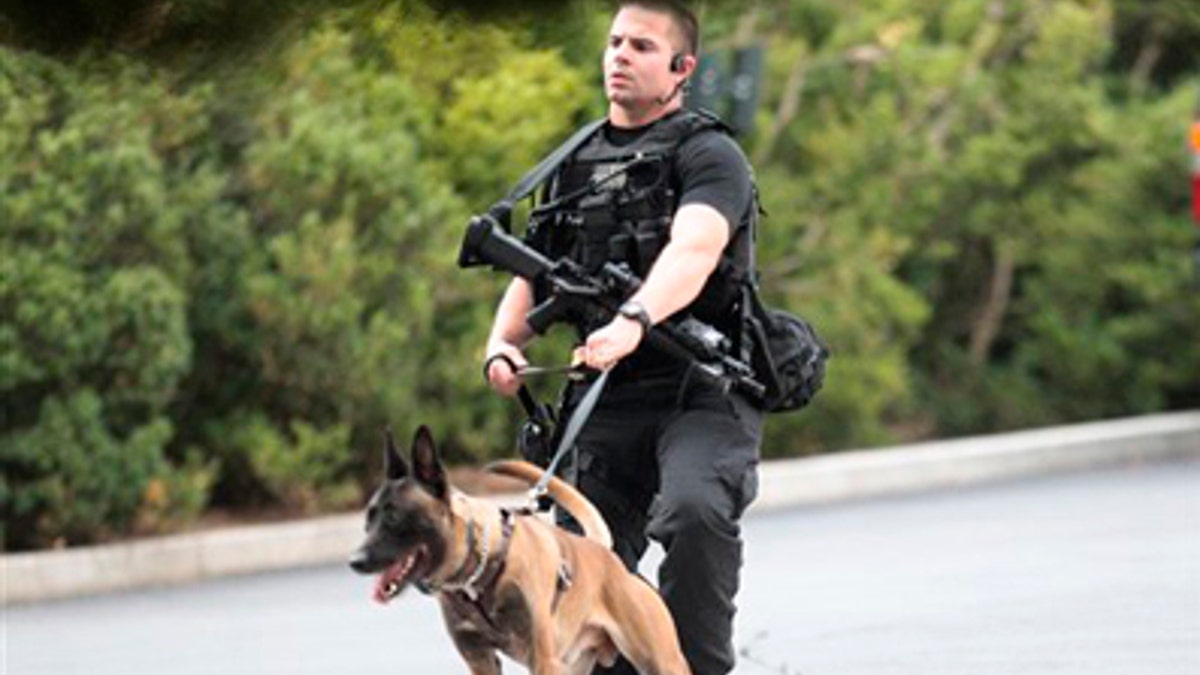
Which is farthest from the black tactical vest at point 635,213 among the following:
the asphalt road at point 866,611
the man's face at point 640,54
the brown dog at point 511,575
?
the asphalt road at point 866,611

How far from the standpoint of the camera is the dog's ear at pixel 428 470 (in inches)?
243

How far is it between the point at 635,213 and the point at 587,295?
0.25 meters

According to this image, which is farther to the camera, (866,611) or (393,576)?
Result: (866,611)

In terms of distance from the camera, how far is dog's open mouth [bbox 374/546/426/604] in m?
6.02

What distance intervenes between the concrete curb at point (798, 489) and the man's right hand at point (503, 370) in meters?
6.30

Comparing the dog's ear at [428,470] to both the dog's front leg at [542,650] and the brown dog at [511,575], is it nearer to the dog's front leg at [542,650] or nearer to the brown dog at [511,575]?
the brown dog at [511,575]

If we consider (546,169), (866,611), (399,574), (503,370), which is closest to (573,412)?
(503,370)

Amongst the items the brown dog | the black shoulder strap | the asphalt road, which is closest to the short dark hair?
the black shoulder strap

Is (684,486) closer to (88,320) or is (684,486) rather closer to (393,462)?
(393,462)

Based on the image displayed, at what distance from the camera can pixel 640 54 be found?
6918 mm

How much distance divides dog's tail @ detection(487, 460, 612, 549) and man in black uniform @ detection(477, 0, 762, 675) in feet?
0.59

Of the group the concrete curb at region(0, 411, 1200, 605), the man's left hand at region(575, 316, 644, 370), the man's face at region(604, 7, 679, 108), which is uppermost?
the man's face at region(604, 7, 679, 108)

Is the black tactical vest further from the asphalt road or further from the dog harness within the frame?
the asphalt road

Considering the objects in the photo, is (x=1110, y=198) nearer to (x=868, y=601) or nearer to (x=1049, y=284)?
(x=1049, y=284)
